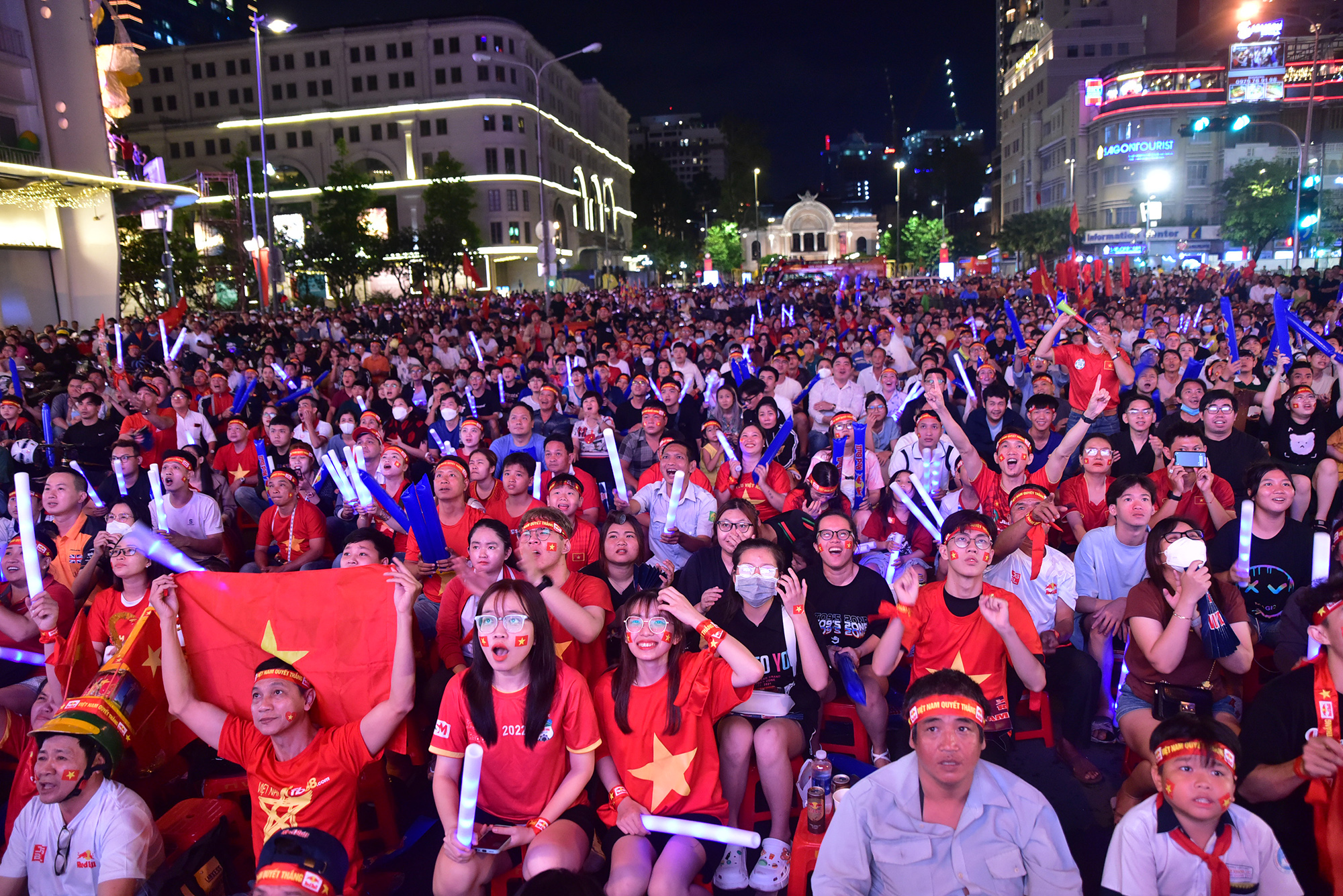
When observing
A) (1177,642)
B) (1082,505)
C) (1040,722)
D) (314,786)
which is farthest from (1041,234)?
(314,786)

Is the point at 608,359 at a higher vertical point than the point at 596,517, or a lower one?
higher

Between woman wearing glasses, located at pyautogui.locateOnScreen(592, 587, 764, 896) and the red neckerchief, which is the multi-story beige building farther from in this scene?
the red neckerchief

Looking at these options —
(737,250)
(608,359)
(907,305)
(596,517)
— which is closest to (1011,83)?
(737,250)

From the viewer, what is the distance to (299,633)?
4.33 metres

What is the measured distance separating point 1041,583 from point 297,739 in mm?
4050

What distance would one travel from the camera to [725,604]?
4.40m

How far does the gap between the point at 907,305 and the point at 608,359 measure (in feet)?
48.0

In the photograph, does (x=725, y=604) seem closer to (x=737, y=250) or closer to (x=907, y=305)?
(x=907, y=305)

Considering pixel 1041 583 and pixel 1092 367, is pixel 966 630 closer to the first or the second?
pixel 1041 583

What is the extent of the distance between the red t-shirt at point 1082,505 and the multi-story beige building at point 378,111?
65.7 meters

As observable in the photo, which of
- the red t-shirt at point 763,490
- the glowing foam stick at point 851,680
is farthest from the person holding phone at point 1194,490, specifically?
the red t-shirt at point 763,490

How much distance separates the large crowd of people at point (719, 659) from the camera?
10.0 feet

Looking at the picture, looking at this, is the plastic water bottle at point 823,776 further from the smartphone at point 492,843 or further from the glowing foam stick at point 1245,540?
the glowing foam stick at point 1245,540

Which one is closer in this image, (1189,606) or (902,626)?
(1189,606)
